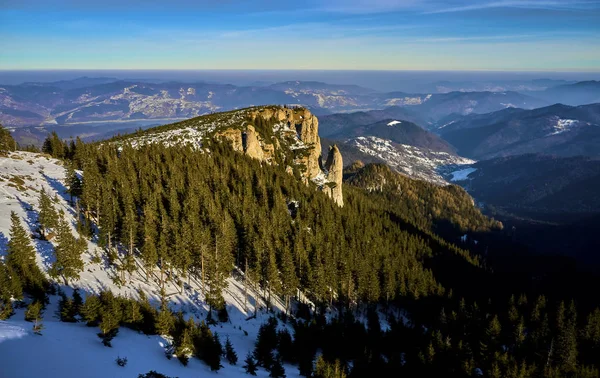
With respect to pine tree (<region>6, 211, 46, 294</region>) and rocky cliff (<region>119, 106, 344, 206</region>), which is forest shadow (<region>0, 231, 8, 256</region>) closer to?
pine tree (<region>6, 211, 46, 294</region>)

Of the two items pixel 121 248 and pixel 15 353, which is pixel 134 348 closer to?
pixel 15 353

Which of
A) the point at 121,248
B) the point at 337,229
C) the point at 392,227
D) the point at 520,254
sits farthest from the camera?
the point at 520,254

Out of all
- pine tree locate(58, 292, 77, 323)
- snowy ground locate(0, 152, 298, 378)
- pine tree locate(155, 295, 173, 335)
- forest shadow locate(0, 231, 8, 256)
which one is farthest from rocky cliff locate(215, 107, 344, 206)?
pine tree locate(58, 292, 77, 323)

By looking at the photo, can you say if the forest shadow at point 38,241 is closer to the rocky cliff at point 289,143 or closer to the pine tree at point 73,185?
the pine tree at point 73,185

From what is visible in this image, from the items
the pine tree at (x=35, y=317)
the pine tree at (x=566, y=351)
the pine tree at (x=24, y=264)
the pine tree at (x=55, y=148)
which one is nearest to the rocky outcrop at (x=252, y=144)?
the pine tree at (x=55, y=148)

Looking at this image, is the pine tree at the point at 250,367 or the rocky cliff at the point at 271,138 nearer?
the pine tree at the point at 250,367

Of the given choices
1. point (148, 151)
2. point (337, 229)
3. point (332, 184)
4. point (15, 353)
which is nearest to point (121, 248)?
point (15, 353)

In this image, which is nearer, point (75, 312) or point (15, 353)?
point (15, 353)
